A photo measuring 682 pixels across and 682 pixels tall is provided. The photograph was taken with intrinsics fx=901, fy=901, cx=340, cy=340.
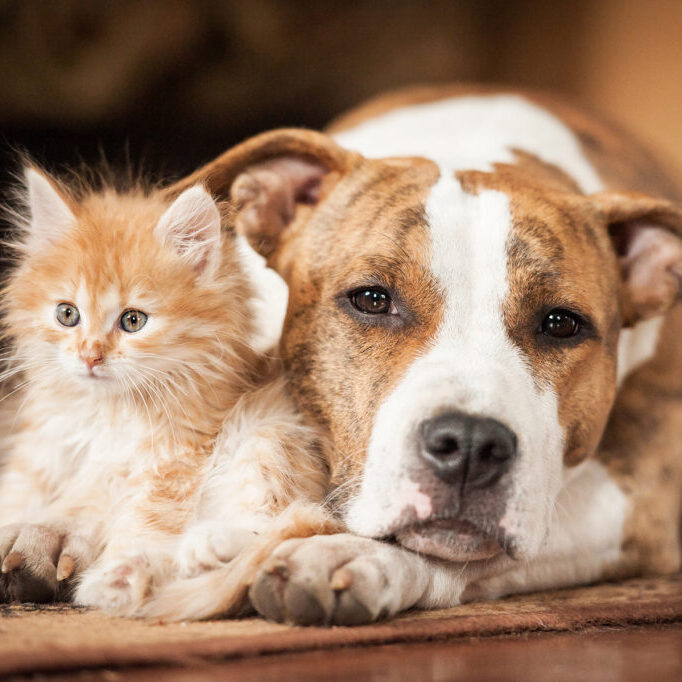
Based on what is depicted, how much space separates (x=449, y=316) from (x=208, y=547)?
581mm

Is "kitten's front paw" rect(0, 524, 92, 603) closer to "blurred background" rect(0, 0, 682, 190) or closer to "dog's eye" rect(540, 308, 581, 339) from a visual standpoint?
"dog's eye" rect(540, 308, 581, 339)

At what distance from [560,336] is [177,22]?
8.49 ft

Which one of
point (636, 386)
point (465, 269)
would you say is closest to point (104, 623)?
point (465, 269)

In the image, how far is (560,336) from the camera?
168 cm

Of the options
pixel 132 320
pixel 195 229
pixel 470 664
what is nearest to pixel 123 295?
pixel 132 320

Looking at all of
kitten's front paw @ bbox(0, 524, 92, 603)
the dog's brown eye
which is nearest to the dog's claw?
kitten's front paw @ bbox(0, 524, 92, 603)

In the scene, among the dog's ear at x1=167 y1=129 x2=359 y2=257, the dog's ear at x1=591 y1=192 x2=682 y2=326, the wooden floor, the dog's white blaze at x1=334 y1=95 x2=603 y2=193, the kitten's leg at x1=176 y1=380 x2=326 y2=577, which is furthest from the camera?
the dog's white blaze at x1=334 y1=95 x2=603 y2=193

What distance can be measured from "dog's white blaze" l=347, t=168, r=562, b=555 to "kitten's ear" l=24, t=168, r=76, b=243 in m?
0.62

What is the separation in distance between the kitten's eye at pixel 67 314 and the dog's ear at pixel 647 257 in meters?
1.14

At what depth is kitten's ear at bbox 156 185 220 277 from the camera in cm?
147

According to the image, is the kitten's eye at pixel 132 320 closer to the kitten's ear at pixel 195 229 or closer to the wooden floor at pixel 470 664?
the kitten's ear at pixel 195 229

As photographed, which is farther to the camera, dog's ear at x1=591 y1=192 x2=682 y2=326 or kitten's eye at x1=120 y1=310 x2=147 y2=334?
dog's ear at x1=591 y1=192 x2=682 y2=326

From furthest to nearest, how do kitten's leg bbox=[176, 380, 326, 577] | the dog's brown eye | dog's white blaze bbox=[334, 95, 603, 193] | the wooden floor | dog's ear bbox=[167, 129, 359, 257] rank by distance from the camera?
dog's white blaze bbox=[334, 95, 603, 193], dog's ear bbox=[167, 129, 359, 257], the dog's brown eye, kitten's leg bbox=[176, 380, 326, 577], the wooden floor

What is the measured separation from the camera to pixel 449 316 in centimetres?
158
